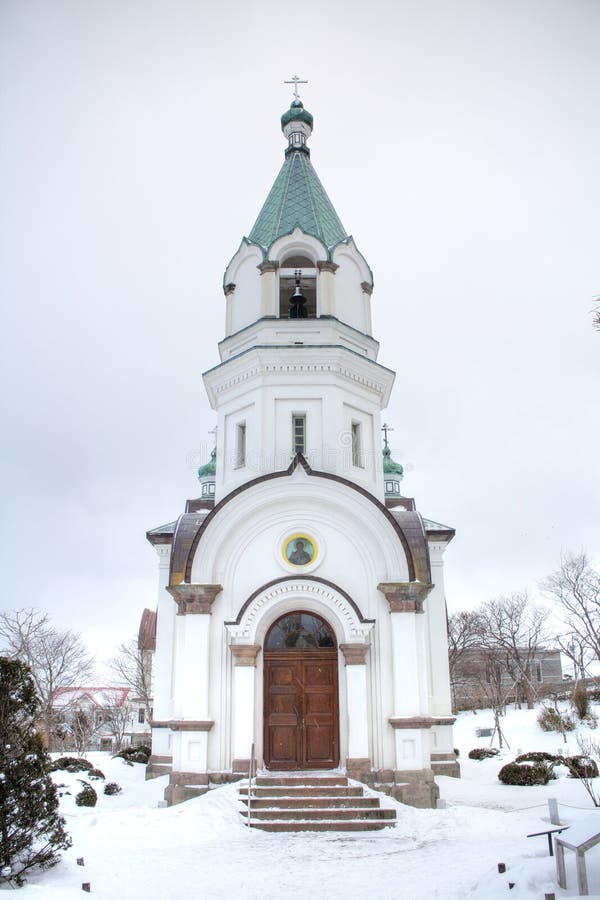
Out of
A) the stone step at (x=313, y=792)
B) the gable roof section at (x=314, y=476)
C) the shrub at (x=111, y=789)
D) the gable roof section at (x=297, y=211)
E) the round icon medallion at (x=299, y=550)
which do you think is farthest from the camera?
the gable roof section at (x=297, y=211)

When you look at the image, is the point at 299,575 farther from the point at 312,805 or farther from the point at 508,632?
the point at 508,632

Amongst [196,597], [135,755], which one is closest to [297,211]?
[196,597]

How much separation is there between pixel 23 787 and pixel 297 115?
2015 centimetres

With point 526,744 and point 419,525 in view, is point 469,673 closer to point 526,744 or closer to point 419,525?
point 526,744

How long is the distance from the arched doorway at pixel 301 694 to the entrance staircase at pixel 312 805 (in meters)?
0.93

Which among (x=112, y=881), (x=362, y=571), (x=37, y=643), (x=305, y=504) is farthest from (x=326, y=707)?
(x=37, y=643)

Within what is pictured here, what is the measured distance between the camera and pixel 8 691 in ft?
30.6

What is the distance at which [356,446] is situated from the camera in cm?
1830

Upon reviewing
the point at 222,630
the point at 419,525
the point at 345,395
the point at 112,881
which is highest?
the point at 345,395

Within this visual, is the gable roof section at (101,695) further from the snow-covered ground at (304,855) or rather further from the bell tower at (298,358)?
the snow-covered ground at (304,855)

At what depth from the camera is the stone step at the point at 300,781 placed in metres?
14.0

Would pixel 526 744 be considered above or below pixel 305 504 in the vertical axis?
below

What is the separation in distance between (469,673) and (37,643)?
35.6 metres

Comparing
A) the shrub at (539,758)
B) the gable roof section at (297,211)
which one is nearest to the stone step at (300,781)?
the shrub at (539,758)
